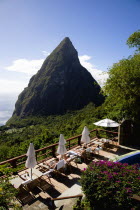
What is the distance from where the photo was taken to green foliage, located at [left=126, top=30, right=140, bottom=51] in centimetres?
1214

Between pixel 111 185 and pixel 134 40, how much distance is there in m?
12.4

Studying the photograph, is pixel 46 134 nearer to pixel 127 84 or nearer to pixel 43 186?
pixel 127 84

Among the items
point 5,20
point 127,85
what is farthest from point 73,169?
point 5,20

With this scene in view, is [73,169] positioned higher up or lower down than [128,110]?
lower down

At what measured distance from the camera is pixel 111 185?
11.3ft

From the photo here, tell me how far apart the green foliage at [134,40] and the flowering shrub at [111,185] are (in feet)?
37.5

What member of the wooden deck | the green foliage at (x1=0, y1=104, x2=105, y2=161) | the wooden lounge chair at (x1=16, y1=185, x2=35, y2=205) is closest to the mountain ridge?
the green foliage at (x1=0, y1=104, x2=105, y2=161)

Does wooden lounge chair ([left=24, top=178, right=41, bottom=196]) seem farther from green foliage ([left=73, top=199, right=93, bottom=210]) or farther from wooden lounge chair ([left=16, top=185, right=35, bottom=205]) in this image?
green foliage ([left=73, top=199, right=93, bottom=210])

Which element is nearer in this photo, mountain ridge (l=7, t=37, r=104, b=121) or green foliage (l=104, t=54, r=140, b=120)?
green foliage (l=104, t=54, r=140, b=120)

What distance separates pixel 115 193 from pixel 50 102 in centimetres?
11018

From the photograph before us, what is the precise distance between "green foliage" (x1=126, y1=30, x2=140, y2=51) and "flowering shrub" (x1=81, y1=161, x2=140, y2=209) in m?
11.4

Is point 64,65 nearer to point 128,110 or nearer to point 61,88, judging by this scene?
point 61,88

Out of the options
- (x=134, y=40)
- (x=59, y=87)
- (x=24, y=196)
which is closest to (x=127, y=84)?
(x=134, y=40)

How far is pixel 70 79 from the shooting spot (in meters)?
124
